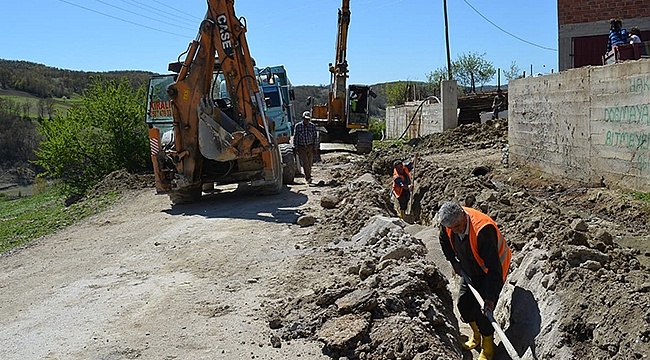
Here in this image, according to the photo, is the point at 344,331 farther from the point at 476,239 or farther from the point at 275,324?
the point at 476,239

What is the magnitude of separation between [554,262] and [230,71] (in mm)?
7857

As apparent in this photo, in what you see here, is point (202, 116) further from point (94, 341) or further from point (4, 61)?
point (4, 61)

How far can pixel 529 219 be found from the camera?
8.92 meters

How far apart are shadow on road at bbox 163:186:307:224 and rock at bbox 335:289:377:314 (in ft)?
16.3

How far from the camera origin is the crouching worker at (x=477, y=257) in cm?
620

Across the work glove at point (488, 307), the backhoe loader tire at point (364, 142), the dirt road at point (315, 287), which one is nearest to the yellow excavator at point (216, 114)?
the dirt road at point (315, 287)

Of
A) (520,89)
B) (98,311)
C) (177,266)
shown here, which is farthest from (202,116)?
(520,89)

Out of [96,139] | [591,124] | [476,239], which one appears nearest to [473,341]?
[476,239]

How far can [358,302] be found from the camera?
19.8ft

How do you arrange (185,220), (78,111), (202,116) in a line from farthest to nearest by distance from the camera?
1. (78,111)
2. (202,116)
3. (185,220)

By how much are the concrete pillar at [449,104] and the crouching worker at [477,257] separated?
21748 mm

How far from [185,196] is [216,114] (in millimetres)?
1922

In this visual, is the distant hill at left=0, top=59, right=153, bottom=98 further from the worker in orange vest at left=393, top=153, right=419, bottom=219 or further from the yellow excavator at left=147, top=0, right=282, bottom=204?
the worker in orange vest at left=393, top=153, right=419, bottom=219

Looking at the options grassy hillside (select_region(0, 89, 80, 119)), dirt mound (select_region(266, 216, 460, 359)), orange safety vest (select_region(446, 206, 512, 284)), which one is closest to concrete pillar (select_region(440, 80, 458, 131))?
dirt mound (select_region(266, 216, 460, 359))
